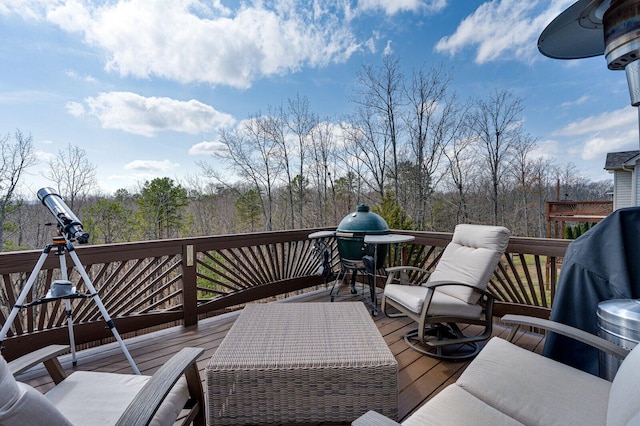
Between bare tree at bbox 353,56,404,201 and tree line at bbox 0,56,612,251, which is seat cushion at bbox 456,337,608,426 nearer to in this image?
tree line at bbox 0,56,612,251

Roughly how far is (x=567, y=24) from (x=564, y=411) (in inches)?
99.5

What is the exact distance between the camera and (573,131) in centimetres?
1105

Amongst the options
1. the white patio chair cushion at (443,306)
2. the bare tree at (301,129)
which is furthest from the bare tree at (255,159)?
the white patio chair cushion at (443,306)

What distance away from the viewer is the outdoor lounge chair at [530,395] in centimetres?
103

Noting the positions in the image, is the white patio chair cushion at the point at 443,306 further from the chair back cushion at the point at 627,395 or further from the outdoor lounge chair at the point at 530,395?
the chair back cushion at the point at 627,395

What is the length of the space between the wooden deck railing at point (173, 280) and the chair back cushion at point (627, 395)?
2321 millimetres

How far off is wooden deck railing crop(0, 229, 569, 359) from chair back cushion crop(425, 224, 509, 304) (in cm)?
61

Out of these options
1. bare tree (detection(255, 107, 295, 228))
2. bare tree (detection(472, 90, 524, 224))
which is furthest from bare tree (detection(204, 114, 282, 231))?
bare tree (detection(472, 90, 524, 224))

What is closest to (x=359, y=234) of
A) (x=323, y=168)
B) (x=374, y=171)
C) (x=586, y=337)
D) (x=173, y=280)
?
(x=173, y=280)

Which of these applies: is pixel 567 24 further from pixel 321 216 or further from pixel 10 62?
pixel 321 216

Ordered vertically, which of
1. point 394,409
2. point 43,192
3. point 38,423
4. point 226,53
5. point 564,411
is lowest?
point 394,409

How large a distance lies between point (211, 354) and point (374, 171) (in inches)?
438

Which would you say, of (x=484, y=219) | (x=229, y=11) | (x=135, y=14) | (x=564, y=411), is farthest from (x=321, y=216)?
(x=564, y=411)

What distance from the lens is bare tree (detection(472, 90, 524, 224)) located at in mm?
12016
